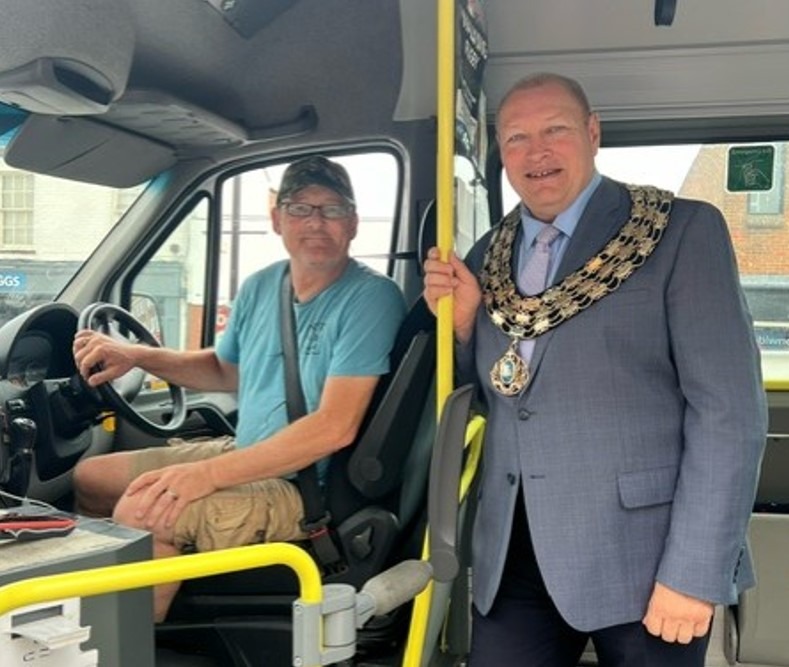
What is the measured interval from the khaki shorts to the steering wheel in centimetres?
49

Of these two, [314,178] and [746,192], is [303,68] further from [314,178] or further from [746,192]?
[746,192]

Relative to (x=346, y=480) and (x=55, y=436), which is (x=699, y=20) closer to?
(x=346, y=480)

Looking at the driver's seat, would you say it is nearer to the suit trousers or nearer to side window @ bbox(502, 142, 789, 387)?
the suit trousers

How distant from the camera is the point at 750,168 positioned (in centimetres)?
269

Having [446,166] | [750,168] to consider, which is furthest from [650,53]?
[446,166]

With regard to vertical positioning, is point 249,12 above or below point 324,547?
above

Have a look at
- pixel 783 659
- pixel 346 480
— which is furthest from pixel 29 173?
pixel 783 659

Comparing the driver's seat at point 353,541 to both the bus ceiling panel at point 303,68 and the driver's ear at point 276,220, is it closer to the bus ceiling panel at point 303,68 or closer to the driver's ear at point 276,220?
the driver's ear at point 276,220

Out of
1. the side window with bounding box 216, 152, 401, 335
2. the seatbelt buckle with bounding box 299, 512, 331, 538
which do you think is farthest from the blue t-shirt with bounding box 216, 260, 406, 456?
the side window with bounding box 216, 152, 401, 335

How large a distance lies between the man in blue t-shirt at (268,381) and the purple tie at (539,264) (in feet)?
2.07

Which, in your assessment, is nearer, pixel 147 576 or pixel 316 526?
pixel 147 576

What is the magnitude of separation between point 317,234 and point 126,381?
77cm

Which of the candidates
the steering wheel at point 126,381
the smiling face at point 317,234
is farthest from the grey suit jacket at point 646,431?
the steering wheel at point 126,381

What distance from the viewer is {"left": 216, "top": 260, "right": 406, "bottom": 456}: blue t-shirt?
2322 mm
